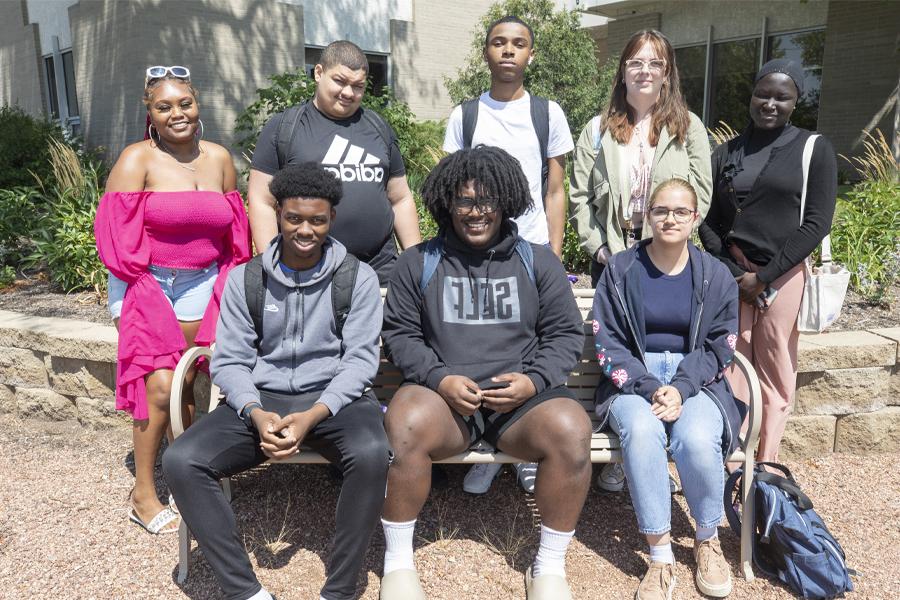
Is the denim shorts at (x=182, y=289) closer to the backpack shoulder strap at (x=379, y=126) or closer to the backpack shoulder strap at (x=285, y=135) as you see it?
the backpack shoulder strap at (x=285, y=135)

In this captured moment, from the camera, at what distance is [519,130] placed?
3488 mm

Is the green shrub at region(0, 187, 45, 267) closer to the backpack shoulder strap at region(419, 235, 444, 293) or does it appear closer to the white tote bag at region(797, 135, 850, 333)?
the backpack shoulder strap at region(419, 235, 444, 293)

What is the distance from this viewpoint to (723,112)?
1403 cm

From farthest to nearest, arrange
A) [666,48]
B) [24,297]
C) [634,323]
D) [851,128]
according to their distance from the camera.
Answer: [851,128] < [24,297] < [666,48] < [634,323]

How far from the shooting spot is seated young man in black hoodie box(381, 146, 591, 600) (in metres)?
Result: 2.77

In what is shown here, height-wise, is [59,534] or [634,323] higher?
[634,323]

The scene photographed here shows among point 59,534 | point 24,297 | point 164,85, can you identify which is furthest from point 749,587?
point 24,297

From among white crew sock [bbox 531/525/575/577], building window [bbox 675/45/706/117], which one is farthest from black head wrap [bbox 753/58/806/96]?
building window [bbox 675/45/706/117]

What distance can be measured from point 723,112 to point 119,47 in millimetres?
10865

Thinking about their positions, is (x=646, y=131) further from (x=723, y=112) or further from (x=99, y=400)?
(x=723, y=112)

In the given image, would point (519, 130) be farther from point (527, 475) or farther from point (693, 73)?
point (693, 73)

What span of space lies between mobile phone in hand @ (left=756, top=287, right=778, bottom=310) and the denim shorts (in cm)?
261

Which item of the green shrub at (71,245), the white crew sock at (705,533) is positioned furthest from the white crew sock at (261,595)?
the green shrub at (71,245)

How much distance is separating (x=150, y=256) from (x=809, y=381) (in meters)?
Result: 3.56
